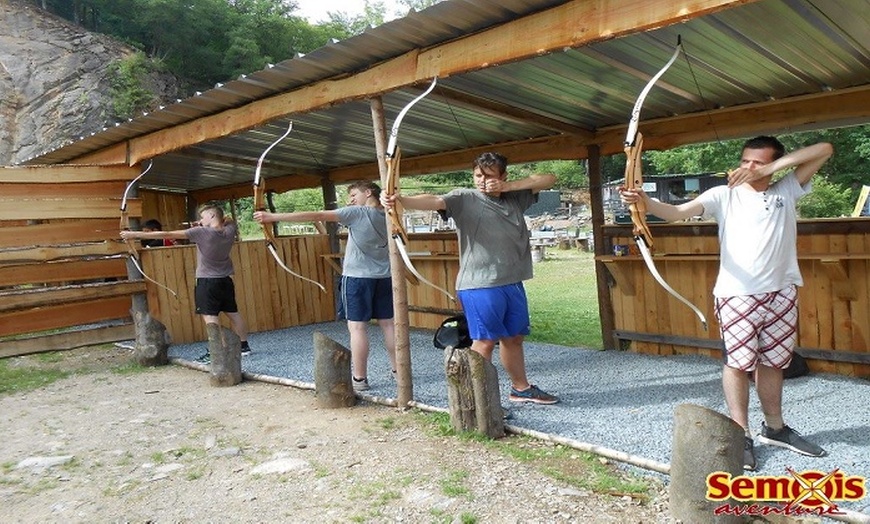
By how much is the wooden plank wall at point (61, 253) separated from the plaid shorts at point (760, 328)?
6.64 meters

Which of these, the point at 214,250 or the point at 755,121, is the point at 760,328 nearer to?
the point at 755,121

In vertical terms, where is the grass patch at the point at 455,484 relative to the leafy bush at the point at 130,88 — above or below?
below

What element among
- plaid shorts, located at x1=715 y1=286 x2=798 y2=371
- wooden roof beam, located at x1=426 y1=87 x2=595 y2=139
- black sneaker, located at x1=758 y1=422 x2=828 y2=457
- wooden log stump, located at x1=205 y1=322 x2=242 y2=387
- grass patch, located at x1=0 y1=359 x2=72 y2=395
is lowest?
black sneaker, located at x1=758 y1=422 x2=828 y2=457

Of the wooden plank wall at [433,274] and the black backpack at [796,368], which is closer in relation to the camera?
the black backpack at [796,368]

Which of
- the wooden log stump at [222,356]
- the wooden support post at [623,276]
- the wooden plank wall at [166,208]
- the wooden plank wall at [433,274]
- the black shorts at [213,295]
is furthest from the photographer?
the wooden plank wall at [166,208]

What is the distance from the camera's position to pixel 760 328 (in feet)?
10.3

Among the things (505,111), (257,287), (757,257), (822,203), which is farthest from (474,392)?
(822,203)

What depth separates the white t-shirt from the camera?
3068 millimetres

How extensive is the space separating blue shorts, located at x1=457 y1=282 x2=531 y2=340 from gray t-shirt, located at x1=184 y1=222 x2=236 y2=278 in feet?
11.0

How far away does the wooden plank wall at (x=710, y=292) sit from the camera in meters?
4.85

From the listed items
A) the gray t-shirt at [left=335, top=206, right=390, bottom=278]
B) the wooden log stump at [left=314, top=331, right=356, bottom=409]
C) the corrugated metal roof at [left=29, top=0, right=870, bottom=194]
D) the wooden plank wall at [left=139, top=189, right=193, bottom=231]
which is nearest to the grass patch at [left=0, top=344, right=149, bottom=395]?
the corrugated metal roof at [left=29, top=0, right=870, bottom=194]

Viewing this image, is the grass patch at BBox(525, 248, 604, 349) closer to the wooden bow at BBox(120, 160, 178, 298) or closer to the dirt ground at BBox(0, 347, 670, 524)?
the dirt ground at BBox(0, 347, 670, 524)

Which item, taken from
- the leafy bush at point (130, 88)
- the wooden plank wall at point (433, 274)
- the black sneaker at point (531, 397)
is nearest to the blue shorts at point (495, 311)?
the black sneaker at point (531, 397)

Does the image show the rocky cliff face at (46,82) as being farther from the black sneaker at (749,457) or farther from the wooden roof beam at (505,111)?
the black sneaker at (749,457)
